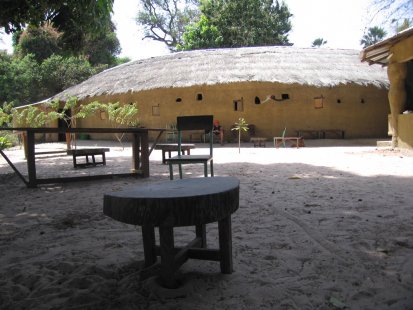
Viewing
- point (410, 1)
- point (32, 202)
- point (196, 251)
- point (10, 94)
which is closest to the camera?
point (196, 251)

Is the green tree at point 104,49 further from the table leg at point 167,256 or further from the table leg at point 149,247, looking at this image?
the table leg at point 167,256

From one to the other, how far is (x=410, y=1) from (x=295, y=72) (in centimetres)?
1184

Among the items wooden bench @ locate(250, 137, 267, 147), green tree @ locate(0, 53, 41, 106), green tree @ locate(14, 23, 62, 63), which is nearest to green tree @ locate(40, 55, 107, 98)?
green tree @ locate(0, 53, 41, 106)

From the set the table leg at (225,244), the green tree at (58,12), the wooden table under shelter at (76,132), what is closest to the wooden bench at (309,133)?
the wooden table under shelter at (76,132)

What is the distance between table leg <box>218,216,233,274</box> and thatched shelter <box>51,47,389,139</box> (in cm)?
1160

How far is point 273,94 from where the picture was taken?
45.0 ft

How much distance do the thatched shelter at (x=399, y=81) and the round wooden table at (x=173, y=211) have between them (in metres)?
8.06

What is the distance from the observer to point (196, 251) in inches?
79.4

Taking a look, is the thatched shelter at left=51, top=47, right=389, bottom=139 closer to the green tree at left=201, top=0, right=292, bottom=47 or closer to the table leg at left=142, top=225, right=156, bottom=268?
the green tree at left=201, top=0, right=292, bottom=47

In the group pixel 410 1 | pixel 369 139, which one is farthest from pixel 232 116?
pixel 410 1

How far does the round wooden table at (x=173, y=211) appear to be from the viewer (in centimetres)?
153

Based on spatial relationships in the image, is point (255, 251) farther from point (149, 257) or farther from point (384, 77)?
point (384, 77)

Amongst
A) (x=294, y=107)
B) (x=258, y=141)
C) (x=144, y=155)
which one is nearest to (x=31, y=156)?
(x=144, y=155)

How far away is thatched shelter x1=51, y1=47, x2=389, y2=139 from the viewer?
13.3 meters
